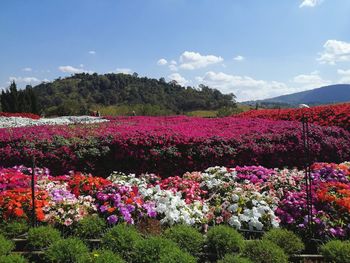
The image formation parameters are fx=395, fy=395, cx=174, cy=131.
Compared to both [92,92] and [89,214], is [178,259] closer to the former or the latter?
[89,214]

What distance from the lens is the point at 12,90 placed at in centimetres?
4031

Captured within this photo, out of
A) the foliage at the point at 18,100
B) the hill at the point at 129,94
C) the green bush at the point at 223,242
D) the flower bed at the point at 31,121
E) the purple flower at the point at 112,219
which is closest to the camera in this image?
the green bush at the point at 223,242

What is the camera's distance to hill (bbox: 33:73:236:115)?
66481 mm

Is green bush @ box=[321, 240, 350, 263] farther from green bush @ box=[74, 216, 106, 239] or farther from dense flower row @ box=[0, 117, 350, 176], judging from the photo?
dense flower row @ box=[0, 117, 350, 176]

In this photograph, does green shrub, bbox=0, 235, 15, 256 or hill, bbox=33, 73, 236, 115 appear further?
hill, bbox=33, 73, 236, 115

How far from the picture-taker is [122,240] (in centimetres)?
411

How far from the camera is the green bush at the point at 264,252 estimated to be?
3857 mm

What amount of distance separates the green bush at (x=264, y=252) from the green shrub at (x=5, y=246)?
239 centimetres

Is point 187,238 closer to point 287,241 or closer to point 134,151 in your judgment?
point 287,241

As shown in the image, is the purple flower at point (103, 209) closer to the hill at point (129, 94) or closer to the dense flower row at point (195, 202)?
the dense flower row at point (195, 202)

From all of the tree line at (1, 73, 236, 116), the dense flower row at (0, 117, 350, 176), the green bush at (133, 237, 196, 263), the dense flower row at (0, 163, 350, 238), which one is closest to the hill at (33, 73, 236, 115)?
the tree line at (1, 73, 236, 116)

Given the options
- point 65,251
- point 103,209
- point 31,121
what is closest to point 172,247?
point 65,251

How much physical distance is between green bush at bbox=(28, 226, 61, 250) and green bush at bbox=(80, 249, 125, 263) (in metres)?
0.60

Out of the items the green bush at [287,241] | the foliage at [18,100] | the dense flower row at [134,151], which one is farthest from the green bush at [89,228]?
the foliage at [18,100]
